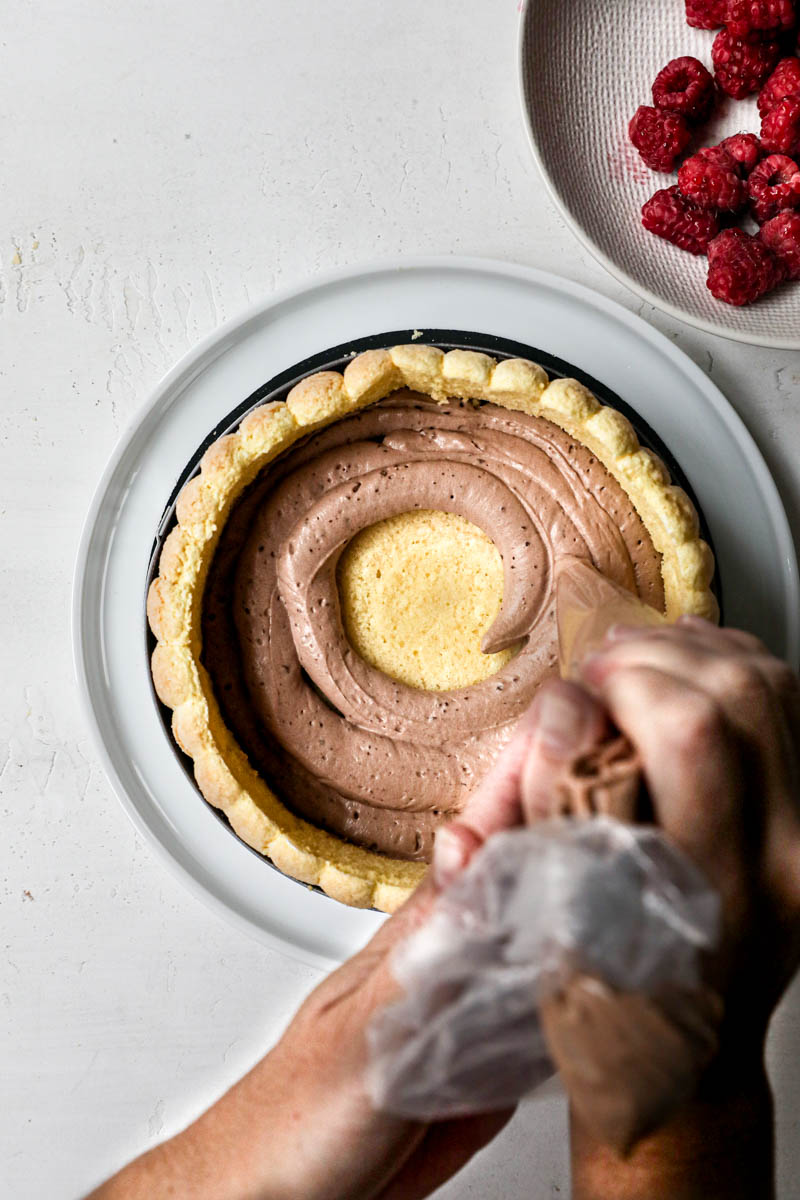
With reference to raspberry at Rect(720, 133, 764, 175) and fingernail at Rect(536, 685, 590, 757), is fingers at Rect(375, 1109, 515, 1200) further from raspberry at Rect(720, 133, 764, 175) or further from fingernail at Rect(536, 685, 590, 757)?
raspberry at Rect(720, 133, 764, 175)

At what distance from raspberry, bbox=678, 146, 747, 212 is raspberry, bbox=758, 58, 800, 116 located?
99mm

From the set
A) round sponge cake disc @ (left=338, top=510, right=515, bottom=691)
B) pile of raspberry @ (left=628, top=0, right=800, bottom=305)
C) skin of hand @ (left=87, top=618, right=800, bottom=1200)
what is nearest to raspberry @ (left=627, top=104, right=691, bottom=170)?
pile of raspberry @ (left=628, top=0, right=800, bottom=305)

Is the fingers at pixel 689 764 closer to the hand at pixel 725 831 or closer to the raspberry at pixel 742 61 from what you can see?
the hand at pixel 725 831

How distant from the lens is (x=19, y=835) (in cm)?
166

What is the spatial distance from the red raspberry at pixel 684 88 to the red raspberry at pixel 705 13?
0.21 ft

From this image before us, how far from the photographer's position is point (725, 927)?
0.71m

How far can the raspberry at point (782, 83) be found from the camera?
58.4 inches

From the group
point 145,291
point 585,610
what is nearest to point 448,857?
point 585,610

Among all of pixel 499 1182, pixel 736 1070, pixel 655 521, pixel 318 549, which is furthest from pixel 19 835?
pixel 736 1070

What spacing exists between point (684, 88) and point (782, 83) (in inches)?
5.6

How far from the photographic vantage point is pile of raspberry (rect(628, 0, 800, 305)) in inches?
57.9

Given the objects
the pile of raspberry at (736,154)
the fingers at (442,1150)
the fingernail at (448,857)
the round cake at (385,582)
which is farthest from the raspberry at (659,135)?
the fingers at (442,1150)

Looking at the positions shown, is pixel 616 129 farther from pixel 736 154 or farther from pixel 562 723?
pixel 562 723

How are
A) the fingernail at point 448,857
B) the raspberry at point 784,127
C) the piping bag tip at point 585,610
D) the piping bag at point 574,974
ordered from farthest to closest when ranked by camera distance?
1. the raspberry at point 784,127
2. the piping bag tip at point 585,610
3. the fingernail at point 448,857
4. the piping bag at point 574,974
